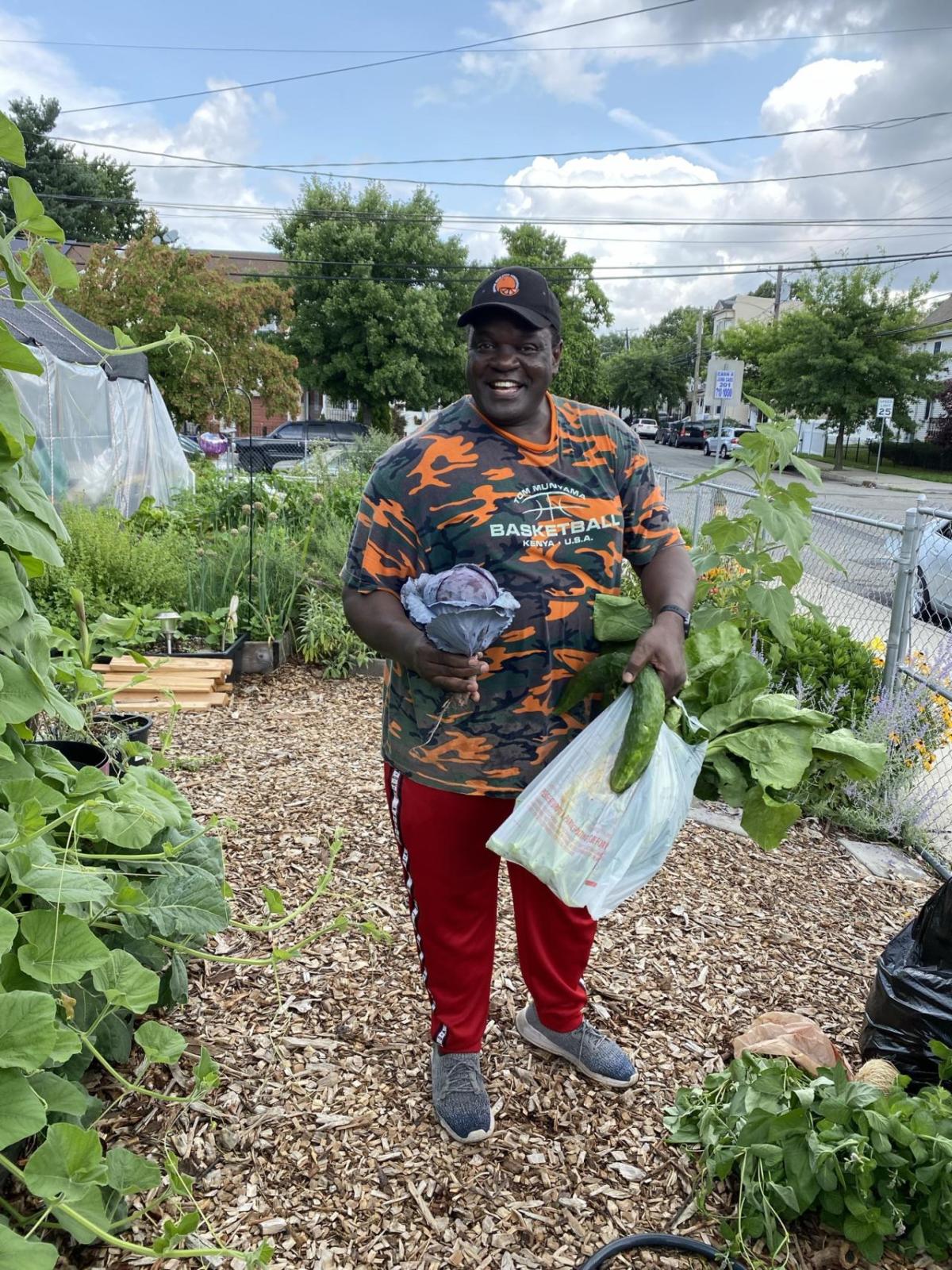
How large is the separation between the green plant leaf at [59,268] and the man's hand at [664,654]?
1.19m

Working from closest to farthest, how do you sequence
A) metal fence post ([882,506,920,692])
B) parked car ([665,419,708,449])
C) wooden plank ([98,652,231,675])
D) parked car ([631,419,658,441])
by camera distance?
metal fence post ([882,506,920,692])
wooden plank ([98,652,231,675])
parked car ([665,419,708,449])
parked car ([631,419,658,441])

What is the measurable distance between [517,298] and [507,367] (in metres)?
0.14

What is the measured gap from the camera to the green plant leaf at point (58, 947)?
4.33ft

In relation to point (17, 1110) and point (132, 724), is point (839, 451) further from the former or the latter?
point (17, 1110)

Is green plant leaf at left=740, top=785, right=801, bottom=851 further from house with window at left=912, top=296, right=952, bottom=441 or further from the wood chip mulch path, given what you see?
house with window at left=912, top=296, right=952, bottom=441

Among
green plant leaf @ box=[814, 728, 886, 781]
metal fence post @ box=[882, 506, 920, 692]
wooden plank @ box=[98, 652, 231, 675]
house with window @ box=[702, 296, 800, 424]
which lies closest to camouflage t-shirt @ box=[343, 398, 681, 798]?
green plant leaf @ box=[814, 728, 886, 781]

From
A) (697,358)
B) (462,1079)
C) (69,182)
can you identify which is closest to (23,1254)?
(462,1079)

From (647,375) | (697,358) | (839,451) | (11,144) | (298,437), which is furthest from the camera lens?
(647,375)

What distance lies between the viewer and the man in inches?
70.5

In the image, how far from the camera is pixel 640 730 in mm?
1697

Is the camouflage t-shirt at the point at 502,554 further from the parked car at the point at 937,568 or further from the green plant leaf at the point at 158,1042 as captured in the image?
the parked car at the point at 937,568

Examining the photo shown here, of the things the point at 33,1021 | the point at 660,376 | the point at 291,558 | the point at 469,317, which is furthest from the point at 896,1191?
the point at 660,376

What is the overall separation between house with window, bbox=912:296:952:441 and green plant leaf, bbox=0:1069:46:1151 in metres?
34.4

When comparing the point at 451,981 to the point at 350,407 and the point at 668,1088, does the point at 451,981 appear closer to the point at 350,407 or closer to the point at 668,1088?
the point at 668,1088
